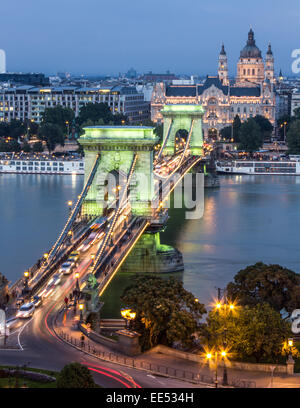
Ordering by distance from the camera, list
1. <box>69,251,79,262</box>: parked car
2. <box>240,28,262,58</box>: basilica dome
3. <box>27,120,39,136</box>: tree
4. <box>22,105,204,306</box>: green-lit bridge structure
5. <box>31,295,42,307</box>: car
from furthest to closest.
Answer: <box>240,28,262,58</box>: basilica dome
<box>27,120,39,136</box>: tree
<box>22,105,204,306</box>: green-lit bridge structure
<box>69,251,79,262</box>: parked car
<box>31,295,42,307</box>: car

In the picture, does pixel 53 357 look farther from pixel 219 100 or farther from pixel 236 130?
pixel 219 100

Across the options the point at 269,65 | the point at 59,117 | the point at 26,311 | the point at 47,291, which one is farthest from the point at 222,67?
the point at 26,311

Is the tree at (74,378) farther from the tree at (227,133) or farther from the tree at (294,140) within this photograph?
the tree at (227,133)

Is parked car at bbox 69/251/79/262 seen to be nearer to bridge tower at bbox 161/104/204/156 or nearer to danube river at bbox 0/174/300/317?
danube river at bbox 0/174/300/317

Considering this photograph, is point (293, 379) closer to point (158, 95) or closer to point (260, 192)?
point (260, 192)

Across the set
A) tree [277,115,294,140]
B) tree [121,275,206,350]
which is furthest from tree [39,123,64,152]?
tree [121,275,206,350]

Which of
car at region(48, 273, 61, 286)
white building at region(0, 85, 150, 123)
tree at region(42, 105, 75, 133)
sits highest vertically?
white building at region(0, 85, 150, 123)
